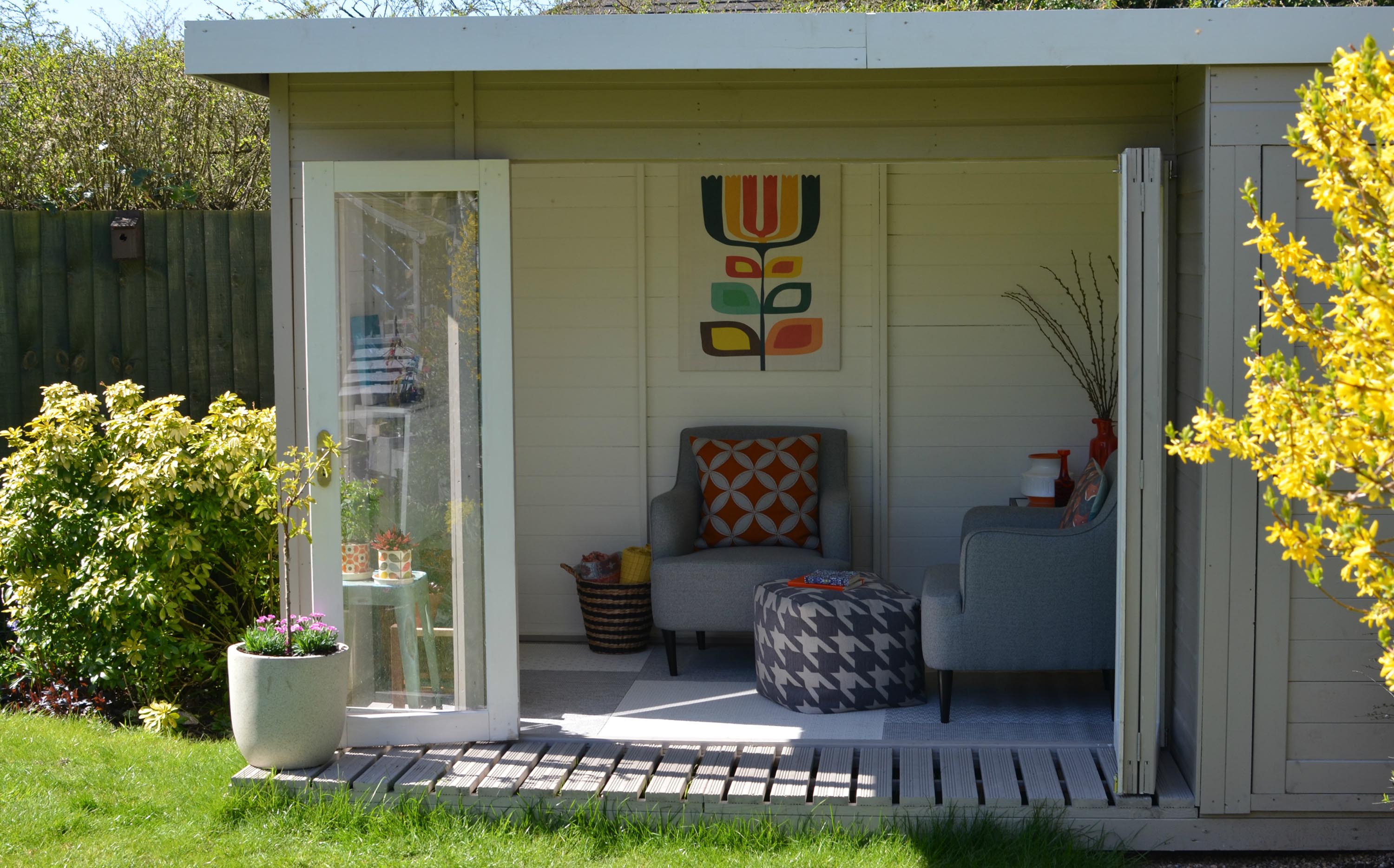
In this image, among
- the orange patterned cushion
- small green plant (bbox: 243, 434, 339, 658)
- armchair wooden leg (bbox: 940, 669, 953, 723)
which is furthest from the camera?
the orange patterned cushion

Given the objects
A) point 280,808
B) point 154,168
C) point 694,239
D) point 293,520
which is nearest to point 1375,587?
point 280,808

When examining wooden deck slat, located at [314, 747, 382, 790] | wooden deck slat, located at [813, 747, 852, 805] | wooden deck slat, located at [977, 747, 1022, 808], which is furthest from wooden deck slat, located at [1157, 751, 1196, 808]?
wooden deck slat, located at [314, 747, 382, 790]

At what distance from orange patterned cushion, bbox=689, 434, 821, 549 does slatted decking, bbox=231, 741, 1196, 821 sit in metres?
1.46

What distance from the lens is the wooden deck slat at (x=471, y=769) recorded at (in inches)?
136

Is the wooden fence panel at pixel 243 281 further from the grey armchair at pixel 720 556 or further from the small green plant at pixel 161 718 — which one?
the grey armchair at pixel 720 556

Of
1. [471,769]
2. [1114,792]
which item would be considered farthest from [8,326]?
[1114,792]

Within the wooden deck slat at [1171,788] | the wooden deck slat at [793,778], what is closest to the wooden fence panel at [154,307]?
the wooden deck slat at [793,778]

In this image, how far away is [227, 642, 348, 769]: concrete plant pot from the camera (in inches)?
137

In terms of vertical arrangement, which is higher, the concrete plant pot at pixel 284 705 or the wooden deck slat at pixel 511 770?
the concrete plant pot at pixel 284 705

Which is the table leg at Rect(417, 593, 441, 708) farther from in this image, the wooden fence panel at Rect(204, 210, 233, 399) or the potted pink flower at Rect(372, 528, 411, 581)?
the wooden fence panel at Rect(204, 210, 233, 399)

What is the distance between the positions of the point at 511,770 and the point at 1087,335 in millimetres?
3012

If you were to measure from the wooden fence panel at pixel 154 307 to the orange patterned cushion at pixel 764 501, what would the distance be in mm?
1888

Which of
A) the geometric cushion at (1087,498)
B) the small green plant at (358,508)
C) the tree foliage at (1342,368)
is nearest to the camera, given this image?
the tree foliage at (1342,368)

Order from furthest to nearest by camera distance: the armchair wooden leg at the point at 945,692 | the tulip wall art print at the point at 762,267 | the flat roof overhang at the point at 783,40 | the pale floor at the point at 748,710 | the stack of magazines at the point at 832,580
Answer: the tulip wall art print at the point at 762,267 → the stack of magazines at the point at 832,580 → the armchair wooden leg at the point at 945,692 → the pale floor at the point at 748,710 → the flat roof overhang at the point at 783,40
